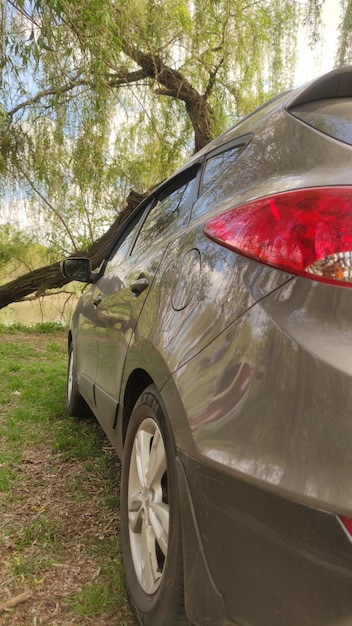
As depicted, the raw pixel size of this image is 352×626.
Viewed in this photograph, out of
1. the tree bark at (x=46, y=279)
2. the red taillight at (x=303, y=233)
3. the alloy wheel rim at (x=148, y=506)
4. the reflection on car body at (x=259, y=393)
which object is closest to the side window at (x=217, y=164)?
the reflection on car body at (x=259, y=393)

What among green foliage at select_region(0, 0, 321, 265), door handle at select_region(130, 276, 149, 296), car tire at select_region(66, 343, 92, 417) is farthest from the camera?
green foliage at select_region(0, 0, 321, 265)

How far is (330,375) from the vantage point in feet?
3.57

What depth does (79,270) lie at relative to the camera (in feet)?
12.2

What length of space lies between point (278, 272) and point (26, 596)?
156 centimetres

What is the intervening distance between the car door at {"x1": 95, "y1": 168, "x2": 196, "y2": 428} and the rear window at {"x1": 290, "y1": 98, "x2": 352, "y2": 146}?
0.63 m

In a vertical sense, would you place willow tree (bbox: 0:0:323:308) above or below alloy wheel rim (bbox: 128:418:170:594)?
above

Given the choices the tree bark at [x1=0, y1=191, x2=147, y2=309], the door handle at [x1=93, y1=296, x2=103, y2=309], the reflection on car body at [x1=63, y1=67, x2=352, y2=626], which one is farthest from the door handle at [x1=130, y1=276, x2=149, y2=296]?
the tree bark at [x1=0, y1=191, x2=147, y2=309]

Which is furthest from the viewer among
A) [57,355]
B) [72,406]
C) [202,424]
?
[57,355]

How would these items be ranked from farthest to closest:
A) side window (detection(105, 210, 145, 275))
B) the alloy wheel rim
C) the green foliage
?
the green foliage < side window (detection(105, 210, 145, 275)) < the alloy wheel rim

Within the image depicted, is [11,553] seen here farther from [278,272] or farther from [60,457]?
[278,272]

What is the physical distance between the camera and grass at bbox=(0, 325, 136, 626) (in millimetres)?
1930

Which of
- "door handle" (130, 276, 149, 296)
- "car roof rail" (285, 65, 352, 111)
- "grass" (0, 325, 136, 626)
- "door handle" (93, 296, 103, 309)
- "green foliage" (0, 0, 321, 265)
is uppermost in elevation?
"green foliage" (0, 0, 321, 265)

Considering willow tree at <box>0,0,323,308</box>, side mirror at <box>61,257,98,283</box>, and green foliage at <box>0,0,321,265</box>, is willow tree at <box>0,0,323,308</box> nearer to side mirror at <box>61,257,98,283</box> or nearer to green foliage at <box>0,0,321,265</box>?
green foliage at <box>0,0,321,265</box>

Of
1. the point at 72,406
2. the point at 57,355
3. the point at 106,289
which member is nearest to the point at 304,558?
the point at 106,289
